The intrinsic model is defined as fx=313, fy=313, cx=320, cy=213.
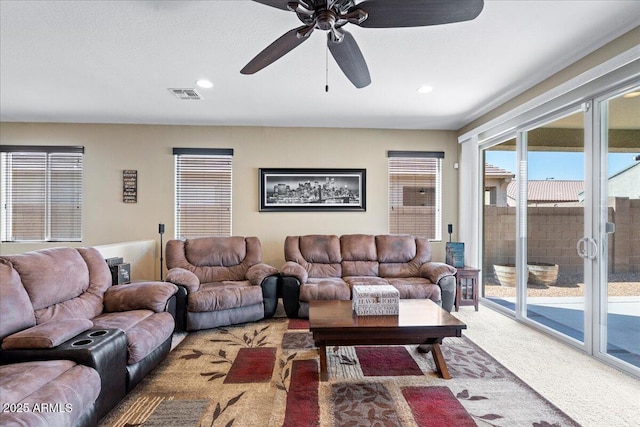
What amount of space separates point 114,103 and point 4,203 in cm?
254

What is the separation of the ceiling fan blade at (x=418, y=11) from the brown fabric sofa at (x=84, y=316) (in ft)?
7.98

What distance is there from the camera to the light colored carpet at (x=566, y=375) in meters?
2.00

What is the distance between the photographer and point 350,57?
2119mm

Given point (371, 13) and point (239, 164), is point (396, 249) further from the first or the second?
point (371, 13)

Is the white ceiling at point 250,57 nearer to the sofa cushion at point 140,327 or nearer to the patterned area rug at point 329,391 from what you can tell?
the sofa cushion at point 140,327

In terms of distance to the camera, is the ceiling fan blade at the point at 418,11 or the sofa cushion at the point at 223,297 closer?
the ceiling fan blade at the point at 418,11

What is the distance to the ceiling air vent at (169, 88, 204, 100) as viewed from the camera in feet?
11.7

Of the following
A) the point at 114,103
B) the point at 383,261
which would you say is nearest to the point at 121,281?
the point at 114,103

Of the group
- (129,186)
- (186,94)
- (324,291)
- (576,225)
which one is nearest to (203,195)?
(129,186)

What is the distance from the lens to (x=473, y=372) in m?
2.49

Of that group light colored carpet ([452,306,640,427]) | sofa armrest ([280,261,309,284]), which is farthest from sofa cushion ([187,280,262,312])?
light colored carpet ([452,306,640,427])

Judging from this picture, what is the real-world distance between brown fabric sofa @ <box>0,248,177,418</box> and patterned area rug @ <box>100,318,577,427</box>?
260 millimetres

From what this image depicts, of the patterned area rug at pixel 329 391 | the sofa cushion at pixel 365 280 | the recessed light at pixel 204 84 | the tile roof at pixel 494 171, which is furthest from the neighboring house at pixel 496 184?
the recessed light at pixel 204 84

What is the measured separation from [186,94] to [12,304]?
264 cm
